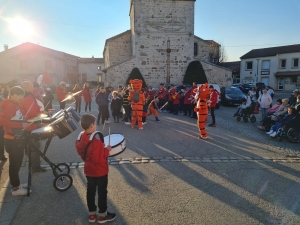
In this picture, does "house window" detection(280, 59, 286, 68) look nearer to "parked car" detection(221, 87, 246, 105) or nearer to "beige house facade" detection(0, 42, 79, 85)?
"parked car" detection(221, 87, 246, 105)

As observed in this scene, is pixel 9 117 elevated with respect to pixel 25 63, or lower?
lower

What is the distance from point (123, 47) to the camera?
93.1 feet

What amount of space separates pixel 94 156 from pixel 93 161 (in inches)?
3.6

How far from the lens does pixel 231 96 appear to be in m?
17.8

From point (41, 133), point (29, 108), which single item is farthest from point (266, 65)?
point (41, 133)

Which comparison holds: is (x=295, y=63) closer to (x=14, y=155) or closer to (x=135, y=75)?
(x=135, y=75)

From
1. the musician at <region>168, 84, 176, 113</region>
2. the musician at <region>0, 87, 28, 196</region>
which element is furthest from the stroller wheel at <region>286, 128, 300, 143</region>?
the musician at <region>0, 87, 28, 196</region>

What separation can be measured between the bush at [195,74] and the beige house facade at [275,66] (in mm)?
25861

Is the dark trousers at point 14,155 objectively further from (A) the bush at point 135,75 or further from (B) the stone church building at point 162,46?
(B) the stone church building at point 162,46

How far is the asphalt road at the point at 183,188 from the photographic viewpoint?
136 inches

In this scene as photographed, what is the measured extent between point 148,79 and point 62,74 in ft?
104

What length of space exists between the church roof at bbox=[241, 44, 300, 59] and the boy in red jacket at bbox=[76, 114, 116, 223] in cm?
4634

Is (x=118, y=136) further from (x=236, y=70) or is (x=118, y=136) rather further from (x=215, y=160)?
(x=236, y=70)

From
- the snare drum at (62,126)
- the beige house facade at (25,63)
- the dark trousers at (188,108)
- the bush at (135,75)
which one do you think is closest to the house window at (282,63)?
the bush at (135,75)
